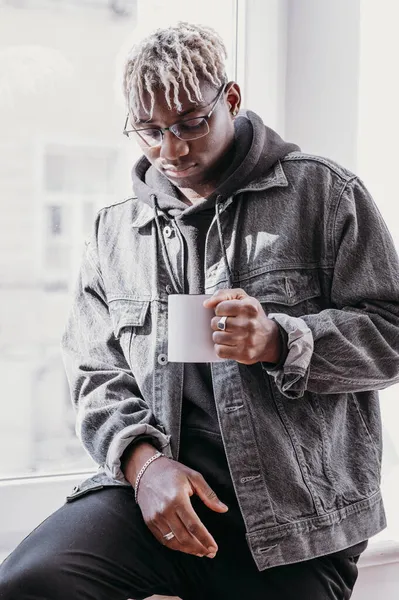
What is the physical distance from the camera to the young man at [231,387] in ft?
3.86

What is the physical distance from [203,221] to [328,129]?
54 cm

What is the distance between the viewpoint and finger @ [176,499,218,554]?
1144mm

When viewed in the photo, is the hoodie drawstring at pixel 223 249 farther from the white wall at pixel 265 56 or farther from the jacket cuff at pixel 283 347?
the white wall at pixel 265 56

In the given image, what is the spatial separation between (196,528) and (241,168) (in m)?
0.56

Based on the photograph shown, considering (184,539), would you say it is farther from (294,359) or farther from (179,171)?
(179,171)

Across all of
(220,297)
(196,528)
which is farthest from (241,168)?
(196,528)

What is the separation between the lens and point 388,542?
1.65m

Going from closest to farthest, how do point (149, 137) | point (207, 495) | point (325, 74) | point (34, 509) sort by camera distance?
point (207, 495) < point (149, 137) < point (34, 509) < point (325, 74)

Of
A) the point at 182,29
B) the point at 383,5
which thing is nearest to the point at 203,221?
the point at 182,29

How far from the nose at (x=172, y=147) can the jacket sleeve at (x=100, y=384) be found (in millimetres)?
273

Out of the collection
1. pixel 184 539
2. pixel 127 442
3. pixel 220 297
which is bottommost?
pixel 184 539

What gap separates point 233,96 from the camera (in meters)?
1.32

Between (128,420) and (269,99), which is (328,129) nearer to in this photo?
(269,99)

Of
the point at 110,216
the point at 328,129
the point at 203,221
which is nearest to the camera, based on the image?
the point at 203,221
